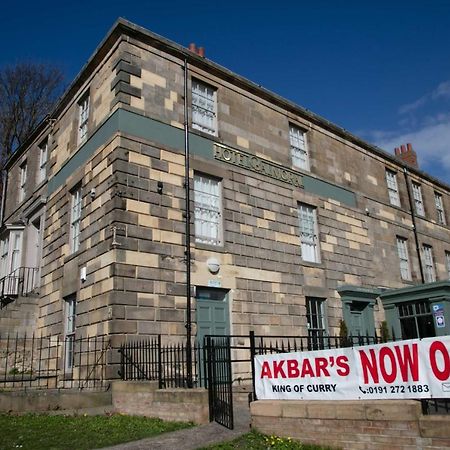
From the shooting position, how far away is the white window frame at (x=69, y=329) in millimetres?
14070

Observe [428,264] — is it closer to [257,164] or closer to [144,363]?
[257,164]

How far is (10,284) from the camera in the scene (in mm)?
18297

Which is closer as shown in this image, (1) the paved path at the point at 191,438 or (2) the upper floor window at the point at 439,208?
(1) the paved path at the point at 191,438

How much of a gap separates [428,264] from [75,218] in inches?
691

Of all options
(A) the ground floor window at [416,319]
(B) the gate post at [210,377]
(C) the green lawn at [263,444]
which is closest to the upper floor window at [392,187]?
(A) the ground floor window at [416,319]

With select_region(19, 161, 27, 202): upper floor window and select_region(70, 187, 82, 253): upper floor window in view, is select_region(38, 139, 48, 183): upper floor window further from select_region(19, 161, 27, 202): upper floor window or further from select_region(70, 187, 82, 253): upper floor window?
select_region(70, 187, 82, 253): upper floor window

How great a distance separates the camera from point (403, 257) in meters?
22.7

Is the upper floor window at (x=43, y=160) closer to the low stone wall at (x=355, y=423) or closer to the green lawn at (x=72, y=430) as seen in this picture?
the green lawn at (x=72, y=430)

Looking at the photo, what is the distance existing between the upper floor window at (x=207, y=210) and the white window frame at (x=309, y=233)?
394 cm

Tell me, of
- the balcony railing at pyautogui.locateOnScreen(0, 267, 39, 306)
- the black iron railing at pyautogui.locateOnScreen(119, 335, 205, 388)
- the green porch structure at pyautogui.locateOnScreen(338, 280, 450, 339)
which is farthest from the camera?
the green porch structure at pyautogui.locateOnScreen(338, 280, 450, 339)

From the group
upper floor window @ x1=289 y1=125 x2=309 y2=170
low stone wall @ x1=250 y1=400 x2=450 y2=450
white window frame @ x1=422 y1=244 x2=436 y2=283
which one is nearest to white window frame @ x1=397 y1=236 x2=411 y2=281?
white window frame @ x1=422 y1=244 x2=436 y2=283

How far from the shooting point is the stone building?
511 inches

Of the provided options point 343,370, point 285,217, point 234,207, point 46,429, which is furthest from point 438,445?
point 285,217

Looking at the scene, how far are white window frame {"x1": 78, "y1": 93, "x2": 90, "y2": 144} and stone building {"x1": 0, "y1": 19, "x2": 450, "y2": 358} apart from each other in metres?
0.08
